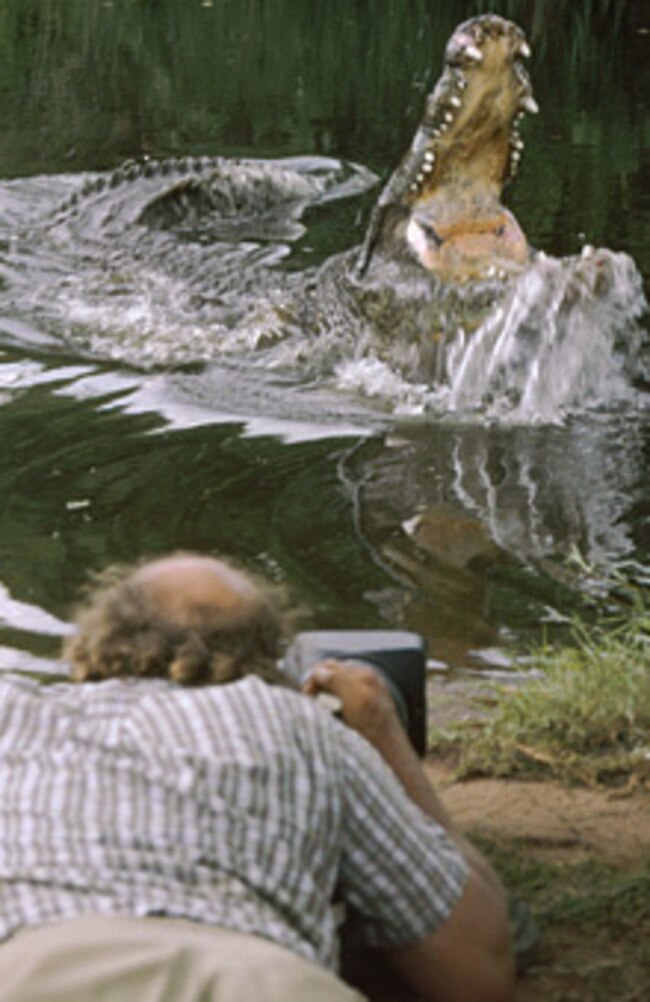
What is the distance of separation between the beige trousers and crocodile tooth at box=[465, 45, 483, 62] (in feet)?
19.4

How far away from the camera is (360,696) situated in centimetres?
268

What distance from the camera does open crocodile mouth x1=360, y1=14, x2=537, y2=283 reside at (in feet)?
25.4

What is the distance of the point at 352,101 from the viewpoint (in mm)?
14406

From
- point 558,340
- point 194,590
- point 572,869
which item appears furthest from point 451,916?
point 558,340

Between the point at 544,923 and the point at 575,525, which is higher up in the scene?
the point at 544,923

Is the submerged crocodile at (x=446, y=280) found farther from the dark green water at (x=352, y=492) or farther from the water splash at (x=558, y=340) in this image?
the dark green water at (x=352, y=492)

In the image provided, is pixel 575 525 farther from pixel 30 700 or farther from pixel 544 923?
pixel 30 700

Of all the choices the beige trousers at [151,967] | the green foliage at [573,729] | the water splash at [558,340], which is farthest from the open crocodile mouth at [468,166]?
the beige trousers at [151,967]

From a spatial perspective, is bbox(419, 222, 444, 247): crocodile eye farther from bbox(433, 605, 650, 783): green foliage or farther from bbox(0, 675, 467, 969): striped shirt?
bbox(0, 675, 467, 969): striped shirt

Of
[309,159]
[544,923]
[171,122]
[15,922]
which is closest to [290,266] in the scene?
[309,159]

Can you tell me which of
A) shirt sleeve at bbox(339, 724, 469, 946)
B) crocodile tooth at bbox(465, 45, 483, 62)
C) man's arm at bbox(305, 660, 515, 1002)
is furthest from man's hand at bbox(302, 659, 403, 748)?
crocodile tooth at bbox(465, 45, 483, 62)

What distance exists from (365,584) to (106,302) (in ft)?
13.2

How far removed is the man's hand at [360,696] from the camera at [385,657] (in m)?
0.13

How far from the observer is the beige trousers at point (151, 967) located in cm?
210
